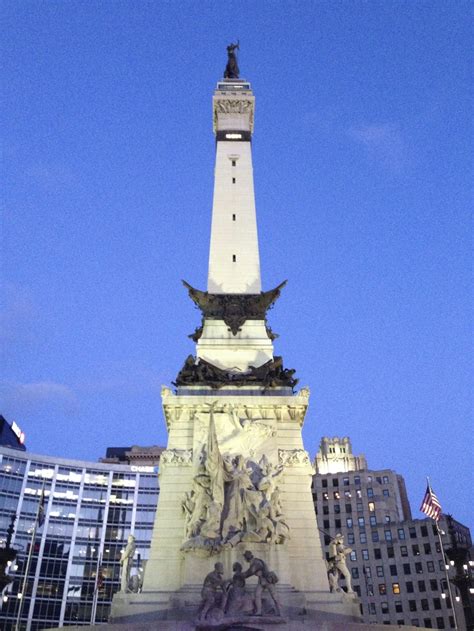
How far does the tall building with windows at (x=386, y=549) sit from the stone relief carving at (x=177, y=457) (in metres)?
42.9

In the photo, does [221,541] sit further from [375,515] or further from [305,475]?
[375,515]

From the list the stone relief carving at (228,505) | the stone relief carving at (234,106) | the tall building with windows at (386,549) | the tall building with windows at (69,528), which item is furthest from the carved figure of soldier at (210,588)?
the tall building with windows at (386,549)

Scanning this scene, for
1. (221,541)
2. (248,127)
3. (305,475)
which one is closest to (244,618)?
(221,541)

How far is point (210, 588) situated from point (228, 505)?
3635 millimetres

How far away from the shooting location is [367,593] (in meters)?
69.0

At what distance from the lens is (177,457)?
80.8 ft

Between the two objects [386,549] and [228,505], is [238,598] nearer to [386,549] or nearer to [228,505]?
[228,505]

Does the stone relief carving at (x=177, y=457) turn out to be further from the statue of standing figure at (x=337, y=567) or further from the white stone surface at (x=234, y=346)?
the statue of standing figure at (x=337, y=567)

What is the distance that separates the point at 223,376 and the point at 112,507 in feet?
168

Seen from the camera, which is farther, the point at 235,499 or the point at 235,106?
the point at 235,106

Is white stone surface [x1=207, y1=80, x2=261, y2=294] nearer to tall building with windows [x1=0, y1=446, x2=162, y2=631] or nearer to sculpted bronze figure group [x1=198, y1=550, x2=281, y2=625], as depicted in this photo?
sculpted bronze figure group [x1=198, y1=550, x2=281, y2=625]

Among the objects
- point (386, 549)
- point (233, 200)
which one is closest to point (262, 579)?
point (233, 200)

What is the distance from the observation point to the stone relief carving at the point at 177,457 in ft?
80.6

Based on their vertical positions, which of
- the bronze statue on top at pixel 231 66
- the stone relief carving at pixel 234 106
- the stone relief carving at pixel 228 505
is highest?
the bronze statue on top at pixel 231 66
